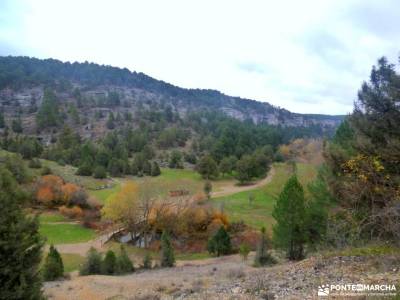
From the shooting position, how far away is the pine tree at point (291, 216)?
22578 millimetres

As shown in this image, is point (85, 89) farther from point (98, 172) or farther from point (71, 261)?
point (71, 261)

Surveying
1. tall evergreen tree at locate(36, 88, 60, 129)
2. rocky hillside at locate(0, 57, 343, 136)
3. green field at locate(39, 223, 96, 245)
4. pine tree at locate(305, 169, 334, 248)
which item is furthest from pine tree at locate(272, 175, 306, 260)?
rocky hillside at locate(0, 57, 343, 136)

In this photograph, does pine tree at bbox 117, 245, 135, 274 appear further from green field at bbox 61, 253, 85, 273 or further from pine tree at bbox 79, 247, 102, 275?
green field at bbox 61, 253, 85, 273

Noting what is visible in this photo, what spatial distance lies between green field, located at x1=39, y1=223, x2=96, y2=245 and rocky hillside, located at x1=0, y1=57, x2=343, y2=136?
227 feet

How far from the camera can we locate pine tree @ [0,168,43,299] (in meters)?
9.48

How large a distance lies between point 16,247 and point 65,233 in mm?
28155

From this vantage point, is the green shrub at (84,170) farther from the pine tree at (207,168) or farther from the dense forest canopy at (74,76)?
the dense forest canopy at (74,76)

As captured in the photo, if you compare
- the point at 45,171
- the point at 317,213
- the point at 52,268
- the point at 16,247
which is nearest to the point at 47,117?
the point at 45,171

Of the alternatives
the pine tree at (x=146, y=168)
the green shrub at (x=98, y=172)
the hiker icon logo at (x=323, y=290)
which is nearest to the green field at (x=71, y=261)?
the hiker icon logo at (x=323, y=290)

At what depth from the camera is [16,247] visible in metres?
9.71

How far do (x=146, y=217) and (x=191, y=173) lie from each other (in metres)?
30.5

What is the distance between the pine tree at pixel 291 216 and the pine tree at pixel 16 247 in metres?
16.2

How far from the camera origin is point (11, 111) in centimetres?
11781

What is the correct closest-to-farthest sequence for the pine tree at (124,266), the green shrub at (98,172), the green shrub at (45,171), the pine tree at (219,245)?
the pine tree at (124,266)
the pine tree at (219,245)
the green shrub at (45,171)
the green shrub at (98,172)
